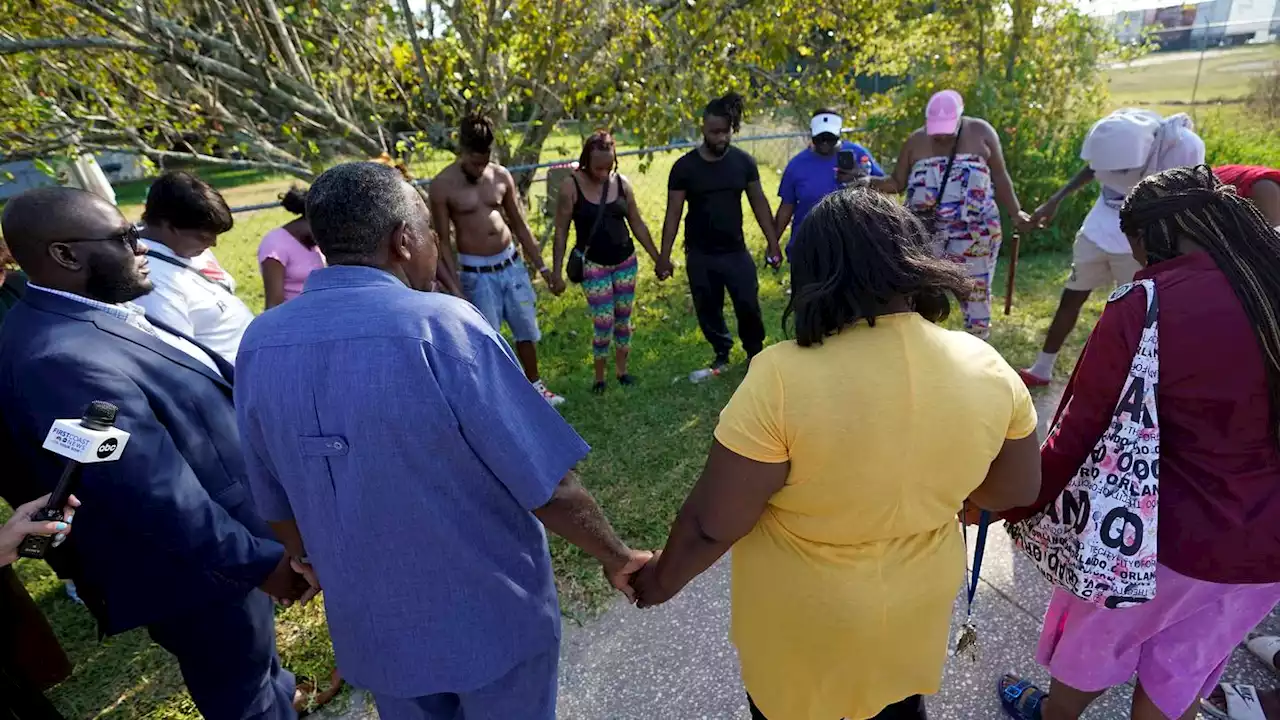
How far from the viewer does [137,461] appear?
163 cm

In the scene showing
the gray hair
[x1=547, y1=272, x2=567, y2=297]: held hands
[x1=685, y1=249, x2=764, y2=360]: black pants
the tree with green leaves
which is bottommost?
[x1=685, y1=249, x2=764, y2=360]: black pants

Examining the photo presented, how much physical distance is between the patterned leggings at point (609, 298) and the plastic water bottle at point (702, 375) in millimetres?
534

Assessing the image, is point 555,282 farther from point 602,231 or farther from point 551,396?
point 551,396

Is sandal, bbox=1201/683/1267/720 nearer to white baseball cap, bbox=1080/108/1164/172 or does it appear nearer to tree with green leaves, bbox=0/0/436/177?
white baseball cap, bbox=1080/108/1164/172

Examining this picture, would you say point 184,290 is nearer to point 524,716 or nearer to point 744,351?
point 524,716

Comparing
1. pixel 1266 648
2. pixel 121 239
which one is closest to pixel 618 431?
pixel 121 239

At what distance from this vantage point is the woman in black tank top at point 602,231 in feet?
14.7

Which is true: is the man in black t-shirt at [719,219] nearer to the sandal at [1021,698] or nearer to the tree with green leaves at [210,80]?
the tree with green leaves at [210,80]

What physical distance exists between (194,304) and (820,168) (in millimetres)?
3723

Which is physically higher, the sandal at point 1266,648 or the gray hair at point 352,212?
the gray hair at point 352,212

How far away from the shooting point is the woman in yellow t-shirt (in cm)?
129

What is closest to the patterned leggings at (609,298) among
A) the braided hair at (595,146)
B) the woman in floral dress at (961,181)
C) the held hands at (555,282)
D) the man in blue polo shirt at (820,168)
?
the held hands at (555,282)

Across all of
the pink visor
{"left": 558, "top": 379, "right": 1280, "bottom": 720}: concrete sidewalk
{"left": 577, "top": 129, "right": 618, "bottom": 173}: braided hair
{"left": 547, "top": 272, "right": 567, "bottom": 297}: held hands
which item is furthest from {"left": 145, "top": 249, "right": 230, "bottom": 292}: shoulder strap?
the pink visor

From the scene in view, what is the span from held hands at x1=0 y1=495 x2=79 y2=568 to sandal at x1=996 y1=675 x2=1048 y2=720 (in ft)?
9.03
